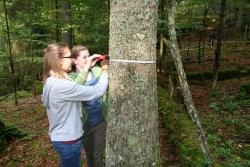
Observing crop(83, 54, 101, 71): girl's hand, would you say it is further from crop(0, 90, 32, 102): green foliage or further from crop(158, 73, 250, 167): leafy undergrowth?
crop(0, 90, 32, 102): green foliage

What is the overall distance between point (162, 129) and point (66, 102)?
501 centimetres

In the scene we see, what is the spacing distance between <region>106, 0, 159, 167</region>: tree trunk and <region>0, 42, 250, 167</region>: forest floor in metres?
2.98

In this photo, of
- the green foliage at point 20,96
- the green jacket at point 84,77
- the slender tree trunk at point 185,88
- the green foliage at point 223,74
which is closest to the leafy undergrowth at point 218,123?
the slender tree trunk at point 185,88

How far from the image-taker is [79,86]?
3367mm

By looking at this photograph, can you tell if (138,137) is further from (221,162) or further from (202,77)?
(202,77)

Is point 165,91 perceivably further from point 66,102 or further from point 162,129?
point 66,102

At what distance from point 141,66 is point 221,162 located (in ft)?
11.3

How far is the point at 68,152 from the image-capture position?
3561mm

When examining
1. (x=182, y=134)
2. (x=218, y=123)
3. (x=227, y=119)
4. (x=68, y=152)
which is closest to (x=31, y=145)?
(x=182, y=134)

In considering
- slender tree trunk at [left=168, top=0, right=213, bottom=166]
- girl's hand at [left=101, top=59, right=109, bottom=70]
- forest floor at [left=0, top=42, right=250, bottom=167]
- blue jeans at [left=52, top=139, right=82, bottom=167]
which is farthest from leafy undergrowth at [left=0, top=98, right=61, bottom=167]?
girl's hand at [left=101, top=59, right=109, bottom=70]

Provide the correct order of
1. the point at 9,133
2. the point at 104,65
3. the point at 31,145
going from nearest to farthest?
the point at 104,65, the point at 31,145, the point at 9,133

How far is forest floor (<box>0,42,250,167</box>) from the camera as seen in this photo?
7.12 meters

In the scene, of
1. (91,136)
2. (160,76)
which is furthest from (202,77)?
(91,136)

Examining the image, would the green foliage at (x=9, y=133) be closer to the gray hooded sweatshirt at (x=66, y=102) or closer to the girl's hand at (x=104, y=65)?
the gray hooded sweatshirt at (x=66, y=102)
